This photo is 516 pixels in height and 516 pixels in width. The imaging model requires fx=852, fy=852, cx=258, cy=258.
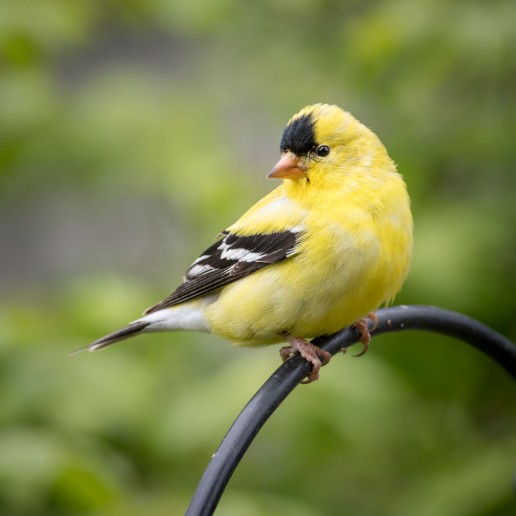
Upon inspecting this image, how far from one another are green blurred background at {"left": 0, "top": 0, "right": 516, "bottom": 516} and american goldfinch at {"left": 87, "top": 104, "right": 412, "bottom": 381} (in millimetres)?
199

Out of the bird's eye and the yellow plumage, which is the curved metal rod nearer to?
the yellow plumage

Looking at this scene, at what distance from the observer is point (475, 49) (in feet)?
9.57

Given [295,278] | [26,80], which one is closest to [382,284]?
[295,278]

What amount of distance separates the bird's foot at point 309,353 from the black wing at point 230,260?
0.25 metres

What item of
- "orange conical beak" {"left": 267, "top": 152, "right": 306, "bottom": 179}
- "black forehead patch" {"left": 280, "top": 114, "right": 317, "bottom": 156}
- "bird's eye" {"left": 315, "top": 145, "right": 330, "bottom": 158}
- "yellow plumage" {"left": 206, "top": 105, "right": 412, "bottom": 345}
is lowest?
"yellow plumage" {"left": 206, "top": 105, "right": 412, "bottom": 345}

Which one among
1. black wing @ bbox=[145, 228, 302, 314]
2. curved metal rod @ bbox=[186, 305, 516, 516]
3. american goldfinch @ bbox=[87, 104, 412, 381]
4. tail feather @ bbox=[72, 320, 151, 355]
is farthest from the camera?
tail feather @ bbox=[72, 320, 151, 355]

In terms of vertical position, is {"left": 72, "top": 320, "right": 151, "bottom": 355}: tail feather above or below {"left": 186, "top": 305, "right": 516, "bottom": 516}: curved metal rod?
above

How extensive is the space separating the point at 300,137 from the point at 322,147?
0.08 m

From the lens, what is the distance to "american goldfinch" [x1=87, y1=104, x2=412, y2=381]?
2324 mm

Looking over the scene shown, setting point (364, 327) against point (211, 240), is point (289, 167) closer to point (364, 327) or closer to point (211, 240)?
point (364, 327)

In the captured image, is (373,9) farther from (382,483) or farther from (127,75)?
(382,483)

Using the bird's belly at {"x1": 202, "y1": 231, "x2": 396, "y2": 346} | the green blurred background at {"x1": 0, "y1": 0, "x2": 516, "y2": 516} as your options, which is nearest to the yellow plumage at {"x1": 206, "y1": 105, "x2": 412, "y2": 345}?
the bird's belly at {"x1": 202, "y1": 231, "x2": 396, "y2": 346}

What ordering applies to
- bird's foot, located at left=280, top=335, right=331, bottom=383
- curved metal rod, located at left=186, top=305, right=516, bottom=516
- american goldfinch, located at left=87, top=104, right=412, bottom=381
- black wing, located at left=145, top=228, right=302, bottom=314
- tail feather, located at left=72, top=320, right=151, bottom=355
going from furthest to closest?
tail feather, located at left=72, top=320, right=151, bottom=355, black wing, located at left=145, top=228, right=302, bottom=314, american goldfinch, located at left=87, top=104, right=412, bottom=381, bird's foot, located at left=280, top=335, right=331, bottom=383, curved metal rod, located at left=186, top=305, right=516, bottom=516

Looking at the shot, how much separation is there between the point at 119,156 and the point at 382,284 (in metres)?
1.47
